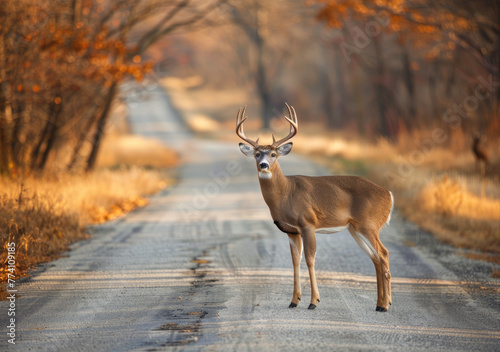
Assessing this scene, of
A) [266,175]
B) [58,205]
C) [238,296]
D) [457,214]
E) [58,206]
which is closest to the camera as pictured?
[266,175]

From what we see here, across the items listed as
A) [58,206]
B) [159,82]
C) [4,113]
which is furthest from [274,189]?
[159,82]

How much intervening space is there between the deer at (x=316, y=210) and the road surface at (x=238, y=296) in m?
0.45

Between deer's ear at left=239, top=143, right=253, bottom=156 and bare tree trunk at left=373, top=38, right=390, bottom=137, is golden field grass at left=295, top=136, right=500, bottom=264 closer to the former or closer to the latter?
deer's ear at left=239, top=143, right=253, bottom=156

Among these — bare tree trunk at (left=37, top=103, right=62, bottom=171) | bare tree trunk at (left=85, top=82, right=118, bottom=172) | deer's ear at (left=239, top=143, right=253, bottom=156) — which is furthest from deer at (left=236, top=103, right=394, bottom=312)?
bare tree trunk at (left=85, top=82, right=118, bottom=172)

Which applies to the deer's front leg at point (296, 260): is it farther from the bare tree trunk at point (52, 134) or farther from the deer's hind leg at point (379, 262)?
the bare tree trunk at point (52, 134)

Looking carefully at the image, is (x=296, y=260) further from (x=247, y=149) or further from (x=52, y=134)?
(x=52, y=134)

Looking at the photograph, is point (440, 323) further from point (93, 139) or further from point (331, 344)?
point (93, 139)

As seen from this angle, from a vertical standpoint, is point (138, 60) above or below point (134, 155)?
above

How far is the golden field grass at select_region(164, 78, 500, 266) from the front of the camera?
498 inches

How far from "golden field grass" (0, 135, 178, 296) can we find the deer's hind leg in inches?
195

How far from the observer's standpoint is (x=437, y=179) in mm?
16625

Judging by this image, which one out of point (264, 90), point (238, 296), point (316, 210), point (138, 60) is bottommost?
point (238, 296)

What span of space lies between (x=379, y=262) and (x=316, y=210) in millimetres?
957

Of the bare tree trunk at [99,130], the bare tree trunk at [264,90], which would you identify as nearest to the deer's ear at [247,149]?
the bare tree trunk at [99,130]
